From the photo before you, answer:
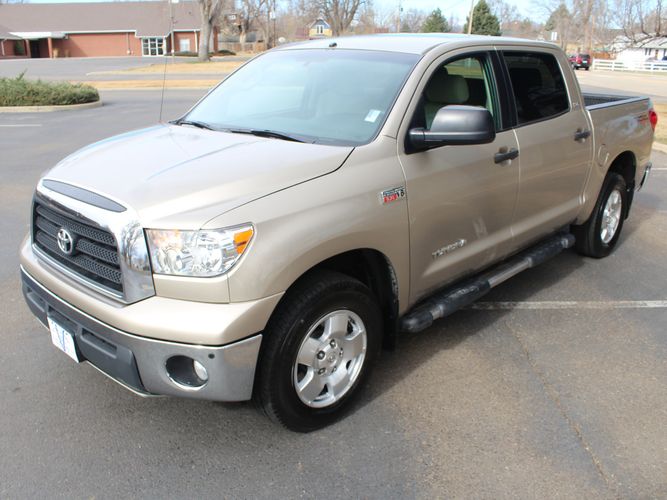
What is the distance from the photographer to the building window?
232ft

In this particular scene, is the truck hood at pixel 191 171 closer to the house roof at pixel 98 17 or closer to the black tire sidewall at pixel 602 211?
the black tire sidewall at pixel 602 211

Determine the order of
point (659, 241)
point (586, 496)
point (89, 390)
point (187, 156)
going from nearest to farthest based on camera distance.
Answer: point (586, 496) < point (187, 156) < point (89, 390) < point (659, 241)

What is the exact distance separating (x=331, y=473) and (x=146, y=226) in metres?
1.40

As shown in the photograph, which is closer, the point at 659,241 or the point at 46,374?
the point at 46,374

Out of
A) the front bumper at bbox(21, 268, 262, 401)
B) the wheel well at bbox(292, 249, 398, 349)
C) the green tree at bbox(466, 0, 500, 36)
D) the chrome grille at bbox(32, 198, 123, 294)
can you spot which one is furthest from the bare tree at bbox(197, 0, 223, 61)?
the front bumper at bbox(21, 268, 262, 401)

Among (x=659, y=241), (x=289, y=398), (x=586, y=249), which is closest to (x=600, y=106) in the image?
(x=586, y=249)

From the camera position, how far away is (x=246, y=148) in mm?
3074

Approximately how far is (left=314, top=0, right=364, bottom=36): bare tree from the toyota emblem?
235 feet

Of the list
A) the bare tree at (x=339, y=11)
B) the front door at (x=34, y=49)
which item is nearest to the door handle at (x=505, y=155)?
the bare tree at (x=339, y=11)

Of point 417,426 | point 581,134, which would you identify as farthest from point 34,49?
point 417,426

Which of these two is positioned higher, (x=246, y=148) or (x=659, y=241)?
(x=246, y=148)

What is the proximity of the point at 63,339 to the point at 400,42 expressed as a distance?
2.62m

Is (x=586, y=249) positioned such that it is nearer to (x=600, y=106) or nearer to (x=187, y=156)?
(x=600, y=106)

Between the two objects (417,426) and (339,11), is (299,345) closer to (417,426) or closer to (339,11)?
(417,426)
